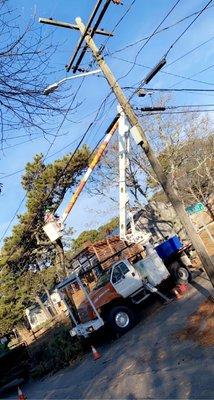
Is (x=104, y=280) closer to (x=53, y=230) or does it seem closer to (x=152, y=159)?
(x=53, y=230)

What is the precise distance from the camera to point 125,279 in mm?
17266

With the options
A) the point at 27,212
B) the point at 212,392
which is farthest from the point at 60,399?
the point at 27,212

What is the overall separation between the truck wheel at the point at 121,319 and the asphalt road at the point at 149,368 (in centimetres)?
41

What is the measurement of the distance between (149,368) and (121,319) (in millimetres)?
6008

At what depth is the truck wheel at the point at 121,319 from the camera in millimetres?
16062

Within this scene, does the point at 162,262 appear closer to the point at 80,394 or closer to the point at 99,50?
the point at 80,394

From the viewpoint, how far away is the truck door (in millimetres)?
16953

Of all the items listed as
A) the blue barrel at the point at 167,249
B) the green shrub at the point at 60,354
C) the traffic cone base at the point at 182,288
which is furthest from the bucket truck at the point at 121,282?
the blue barrel at the point at 167,249

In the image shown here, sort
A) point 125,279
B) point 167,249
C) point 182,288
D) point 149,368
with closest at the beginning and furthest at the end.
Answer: point 149,368, point 182,288, point 125,279, point 167,249

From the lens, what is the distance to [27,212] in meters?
29.1

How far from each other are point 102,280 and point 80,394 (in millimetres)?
6403

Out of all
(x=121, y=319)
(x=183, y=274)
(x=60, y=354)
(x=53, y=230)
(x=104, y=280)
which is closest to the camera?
(x=121, y=319)

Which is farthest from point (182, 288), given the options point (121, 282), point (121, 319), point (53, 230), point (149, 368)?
point (149, 368)

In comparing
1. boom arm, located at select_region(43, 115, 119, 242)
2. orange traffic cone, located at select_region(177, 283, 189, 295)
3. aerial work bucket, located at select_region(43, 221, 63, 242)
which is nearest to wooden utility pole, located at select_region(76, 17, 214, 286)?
boom arm, located at select_region(43, 115, 119, 242)
